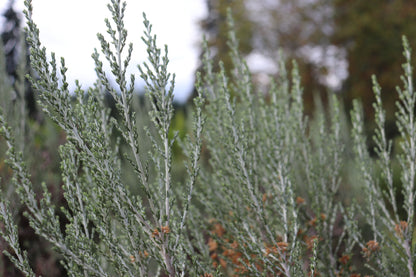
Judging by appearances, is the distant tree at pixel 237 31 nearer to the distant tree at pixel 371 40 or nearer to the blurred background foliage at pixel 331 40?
Answer: the blurred background foliage at pixel 331 40

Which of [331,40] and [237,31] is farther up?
[237,31]

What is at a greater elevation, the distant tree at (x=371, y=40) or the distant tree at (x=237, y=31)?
the distant tree at (x=237, y=31)

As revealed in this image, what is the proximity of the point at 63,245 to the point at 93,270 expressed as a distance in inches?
9.4

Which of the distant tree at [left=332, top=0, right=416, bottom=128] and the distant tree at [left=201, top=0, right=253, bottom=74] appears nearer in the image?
the distant tree at [left=332, top=0, right=416, bottom=128]

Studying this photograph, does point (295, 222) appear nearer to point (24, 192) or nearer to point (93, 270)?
point (93, 270)

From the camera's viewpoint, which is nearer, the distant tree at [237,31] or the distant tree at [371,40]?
the distant tree at [371,40]

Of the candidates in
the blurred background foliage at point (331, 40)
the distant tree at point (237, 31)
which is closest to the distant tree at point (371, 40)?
the blurred background foliage at point (331, 40)

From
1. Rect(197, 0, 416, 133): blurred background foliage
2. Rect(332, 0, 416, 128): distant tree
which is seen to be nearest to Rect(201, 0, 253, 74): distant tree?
Rect(197, 0, 416, 133): blurred background foliage

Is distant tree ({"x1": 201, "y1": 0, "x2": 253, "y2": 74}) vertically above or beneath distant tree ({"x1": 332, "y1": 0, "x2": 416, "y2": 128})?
above

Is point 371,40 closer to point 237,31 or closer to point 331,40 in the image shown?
point 331,40

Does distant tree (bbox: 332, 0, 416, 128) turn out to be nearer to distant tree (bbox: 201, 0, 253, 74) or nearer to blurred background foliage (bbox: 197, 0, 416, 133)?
blurred background foliage (bbox: 197, 0, 416, 133)

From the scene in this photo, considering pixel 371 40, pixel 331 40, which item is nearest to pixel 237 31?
pixel 331 40

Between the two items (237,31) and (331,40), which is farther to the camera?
(237,31)

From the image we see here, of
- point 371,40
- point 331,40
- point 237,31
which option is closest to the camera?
point 371,40
